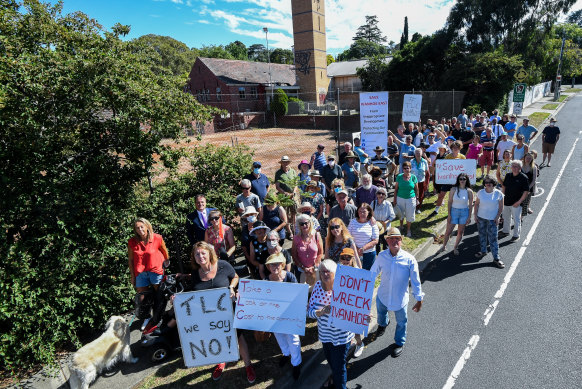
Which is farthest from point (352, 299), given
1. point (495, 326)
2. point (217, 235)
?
point (495, 326)

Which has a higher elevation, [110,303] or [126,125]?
[126,125]

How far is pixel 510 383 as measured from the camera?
398 cm

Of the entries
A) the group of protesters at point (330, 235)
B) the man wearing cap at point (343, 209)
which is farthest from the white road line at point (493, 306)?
the man wearing cap at point (343, 209)

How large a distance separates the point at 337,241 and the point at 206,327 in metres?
2.12

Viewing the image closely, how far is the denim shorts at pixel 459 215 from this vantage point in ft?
22.7

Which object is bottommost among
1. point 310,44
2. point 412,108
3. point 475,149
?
point 475,149

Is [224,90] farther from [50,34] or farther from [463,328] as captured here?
[463,328]

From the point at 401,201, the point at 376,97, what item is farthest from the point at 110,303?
the point at 376,97

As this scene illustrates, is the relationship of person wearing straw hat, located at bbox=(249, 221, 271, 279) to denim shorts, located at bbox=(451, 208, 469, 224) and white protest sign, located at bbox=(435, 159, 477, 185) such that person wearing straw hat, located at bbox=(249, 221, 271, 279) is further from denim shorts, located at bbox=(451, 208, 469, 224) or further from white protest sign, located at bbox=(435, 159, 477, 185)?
white protest sign, located at bbox=(435, 159, 477, 185)

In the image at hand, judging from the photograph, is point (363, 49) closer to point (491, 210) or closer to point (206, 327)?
point (491, 210)

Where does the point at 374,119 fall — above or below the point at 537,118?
above

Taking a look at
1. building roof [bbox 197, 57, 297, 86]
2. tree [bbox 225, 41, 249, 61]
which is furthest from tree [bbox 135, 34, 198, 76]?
tree [bbox 225, 41, 249, 61]

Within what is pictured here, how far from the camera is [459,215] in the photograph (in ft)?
22.9

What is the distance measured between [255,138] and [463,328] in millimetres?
24770
